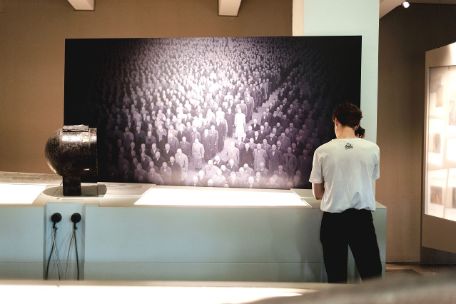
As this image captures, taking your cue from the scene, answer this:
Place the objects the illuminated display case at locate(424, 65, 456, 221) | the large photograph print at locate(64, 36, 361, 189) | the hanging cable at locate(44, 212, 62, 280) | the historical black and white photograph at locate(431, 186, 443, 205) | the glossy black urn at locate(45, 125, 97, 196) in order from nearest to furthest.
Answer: the hanging cable at locate(44, 212, 62, 280) < the glossy black urn at locate(45, 125, 97, 196) < the large photograph print at locate(64, 36, 361, 189) < the illuminated display case at locate(424, 65, 456, 221) < the historical black and white photograph at locate(431, 186, 443, 205)

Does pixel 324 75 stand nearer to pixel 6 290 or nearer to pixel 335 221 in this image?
pixel 335 221

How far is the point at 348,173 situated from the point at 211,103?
161 centimetres

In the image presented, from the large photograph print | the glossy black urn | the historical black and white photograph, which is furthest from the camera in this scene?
the historical black and white photograph

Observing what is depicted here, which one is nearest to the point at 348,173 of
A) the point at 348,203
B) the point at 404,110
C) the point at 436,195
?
the point at 348,203

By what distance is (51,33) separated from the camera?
6863 mm

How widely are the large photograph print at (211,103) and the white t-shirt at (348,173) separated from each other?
114 cm

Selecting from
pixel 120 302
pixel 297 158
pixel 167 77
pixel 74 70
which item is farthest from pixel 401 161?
pixel 120 302

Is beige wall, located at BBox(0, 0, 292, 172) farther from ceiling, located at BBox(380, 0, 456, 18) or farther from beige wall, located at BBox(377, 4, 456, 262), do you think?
beige wall, located at BBox(377, 4, 456, 262)

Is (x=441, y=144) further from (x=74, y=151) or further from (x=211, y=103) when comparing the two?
(x=74, y=151)

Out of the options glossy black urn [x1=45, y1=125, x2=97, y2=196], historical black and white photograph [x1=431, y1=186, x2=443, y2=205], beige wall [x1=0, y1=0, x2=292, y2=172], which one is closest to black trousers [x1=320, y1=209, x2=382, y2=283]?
glossy black urn [x1=45, y1=125, x2=97, y2=196]

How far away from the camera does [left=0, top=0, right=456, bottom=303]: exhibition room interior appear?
3.26 metres

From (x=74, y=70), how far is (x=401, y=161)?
4.40m

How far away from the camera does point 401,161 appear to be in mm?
6852

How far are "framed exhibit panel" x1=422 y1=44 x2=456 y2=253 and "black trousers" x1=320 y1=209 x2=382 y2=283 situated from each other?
2.77 m
